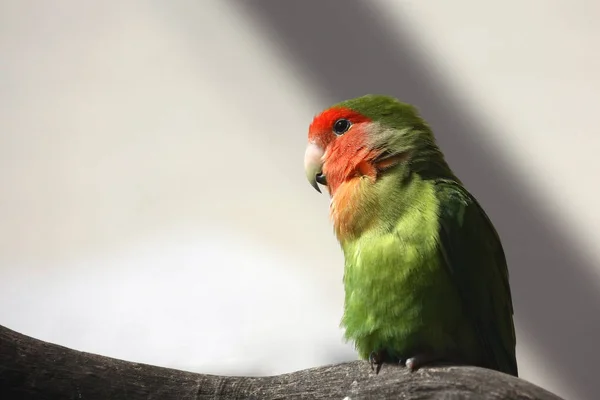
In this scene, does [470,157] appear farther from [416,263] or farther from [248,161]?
[416,263]

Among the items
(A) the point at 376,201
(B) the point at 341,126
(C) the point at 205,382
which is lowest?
(C) the point at 205,382

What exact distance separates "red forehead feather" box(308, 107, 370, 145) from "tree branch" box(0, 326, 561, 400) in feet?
1.81

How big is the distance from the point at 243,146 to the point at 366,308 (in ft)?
3.28

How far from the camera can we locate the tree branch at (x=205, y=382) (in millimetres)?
919

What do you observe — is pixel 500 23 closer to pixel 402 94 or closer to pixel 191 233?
pixel 402 94

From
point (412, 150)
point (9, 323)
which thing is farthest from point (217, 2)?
point (9, 323)

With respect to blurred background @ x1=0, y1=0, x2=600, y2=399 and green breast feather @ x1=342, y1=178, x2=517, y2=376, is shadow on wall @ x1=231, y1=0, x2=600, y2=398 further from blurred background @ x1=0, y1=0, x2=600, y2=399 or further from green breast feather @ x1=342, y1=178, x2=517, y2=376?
green breast feather @ x1=342, y1=178, x2=517, y2=376

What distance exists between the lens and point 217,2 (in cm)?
201

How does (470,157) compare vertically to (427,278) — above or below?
above

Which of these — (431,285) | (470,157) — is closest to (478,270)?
(431,285)

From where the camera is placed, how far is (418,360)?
1.05 metres

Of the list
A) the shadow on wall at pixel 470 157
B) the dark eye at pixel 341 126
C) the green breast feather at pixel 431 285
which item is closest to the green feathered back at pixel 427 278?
the green breast feather at pixel 431 285

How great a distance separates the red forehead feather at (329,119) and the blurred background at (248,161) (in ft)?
1.85

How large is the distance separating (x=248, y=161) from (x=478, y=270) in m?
1.03
